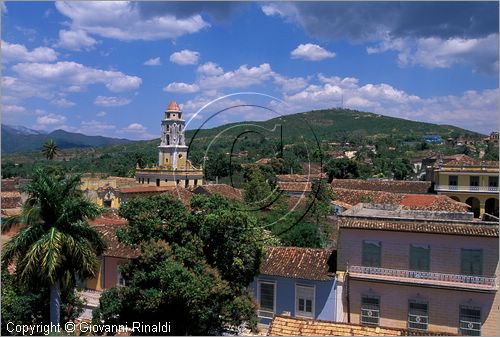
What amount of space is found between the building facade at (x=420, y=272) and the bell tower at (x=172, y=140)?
4105cm

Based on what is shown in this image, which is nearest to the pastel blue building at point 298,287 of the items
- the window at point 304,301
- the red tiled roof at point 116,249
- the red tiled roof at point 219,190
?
the window at point 304,301

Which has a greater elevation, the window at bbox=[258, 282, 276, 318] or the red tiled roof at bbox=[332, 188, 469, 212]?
the red tiled roof at bbox=[332, 188, 469, 212]

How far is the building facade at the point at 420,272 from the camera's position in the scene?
16.8 metres

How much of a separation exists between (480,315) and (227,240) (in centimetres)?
898

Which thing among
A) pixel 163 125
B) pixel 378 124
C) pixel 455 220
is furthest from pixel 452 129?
pixel 455 220

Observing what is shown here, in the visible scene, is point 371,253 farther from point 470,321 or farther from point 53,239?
point 53,239

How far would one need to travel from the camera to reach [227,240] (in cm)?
1454

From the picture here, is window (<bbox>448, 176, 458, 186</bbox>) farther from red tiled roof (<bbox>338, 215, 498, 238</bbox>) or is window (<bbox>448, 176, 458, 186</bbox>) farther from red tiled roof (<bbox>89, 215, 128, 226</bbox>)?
red tiled roof (<bbox>89, 215, 128, 226</bbox>)

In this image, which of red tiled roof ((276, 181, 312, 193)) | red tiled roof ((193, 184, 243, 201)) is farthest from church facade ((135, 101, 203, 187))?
red tiled roof ((276, 181, 312, 193))

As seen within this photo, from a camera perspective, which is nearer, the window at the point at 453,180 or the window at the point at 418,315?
the window at the point at 418,315

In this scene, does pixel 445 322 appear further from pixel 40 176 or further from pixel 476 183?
pixel 476 183

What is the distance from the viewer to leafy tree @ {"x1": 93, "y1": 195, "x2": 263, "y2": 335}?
13.3 m

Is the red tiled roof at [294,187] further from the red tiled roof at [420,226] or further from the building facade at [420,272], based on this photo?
the building facade at [420,272]

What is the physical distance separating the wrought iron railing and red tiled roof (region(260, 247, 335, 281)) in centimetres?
110
